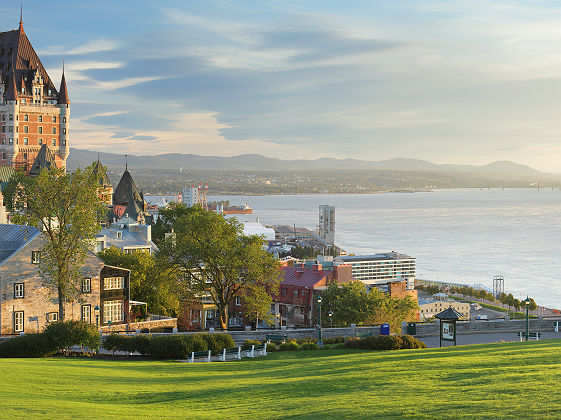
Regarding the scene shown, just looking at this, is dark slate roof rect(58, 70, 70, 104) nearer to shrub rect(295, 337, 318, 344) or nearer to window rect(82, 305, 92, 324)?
window rect(82, 305, 92, 324)

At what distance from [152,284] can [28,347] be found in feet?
66.9

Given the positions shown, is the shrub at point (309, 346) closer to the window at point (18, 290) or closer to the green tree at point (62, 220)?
the green tree at point (62, 220)

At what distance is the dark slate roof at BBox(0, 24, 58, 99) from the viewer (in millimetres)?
122062

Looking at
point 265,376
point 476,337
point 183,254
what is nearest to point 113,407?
point 265,376

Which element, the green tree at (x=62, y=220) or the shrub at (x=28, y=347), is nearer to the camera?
the shrub at (x=28, y=347)

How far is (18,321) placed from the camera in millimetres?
39594

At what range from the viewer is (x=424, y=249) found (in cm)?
18862

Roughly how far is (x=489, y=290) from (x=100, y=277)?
88245 mm

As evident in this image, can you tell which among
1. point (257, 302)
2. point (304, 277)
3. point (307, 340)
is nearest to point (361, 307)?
point (257, 302)

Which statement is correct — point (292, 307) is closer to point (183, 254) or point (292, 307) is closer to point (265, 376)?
point (183, 254)

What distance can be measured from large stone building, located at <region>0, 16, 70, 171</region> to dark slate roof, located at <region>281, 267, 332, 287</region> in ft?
230

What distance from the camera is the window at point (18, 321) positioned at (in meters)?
39.4

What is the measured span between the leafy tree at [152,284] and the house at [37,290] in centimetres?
406

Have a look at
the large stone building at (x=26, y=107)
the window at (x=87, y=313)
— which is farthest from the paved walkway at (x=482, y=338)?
the large stone building at (x=26, y=107)
